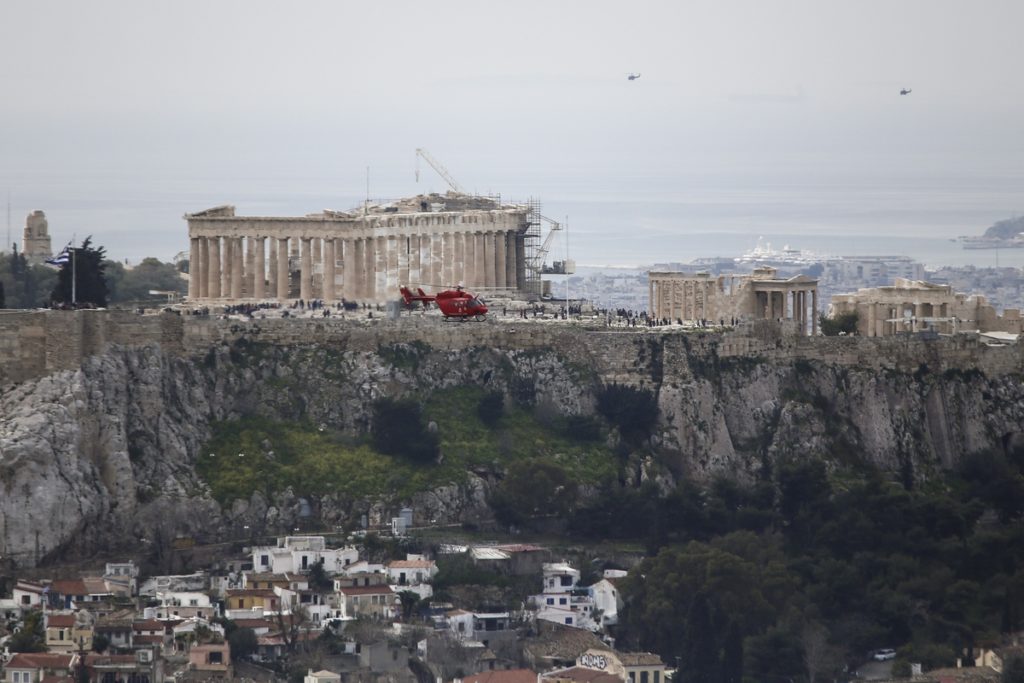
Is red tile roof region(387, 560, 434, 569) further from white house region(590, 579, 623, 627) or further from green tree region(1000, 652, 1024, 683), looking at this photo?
green tree region(1000, 652, 1024, 683)

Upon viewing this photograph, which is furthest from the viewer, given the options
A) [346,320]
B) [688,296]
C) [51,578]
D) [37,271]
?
[37,271]

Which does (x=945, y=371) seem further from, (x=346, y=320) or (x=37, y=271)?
(x=37, y=271)

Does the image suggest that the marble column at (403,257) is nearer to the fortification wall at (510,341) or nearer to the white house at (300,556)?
the fortification wall at (510,341)

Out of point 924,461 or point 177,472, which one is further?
point 924,461

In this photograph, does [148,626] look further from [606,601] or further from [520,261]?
[520,261]

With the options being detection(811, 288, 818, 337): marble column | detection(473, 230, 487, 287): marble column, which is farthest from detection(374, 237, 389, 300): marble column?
detection(811, 288, 818, 337): marble column

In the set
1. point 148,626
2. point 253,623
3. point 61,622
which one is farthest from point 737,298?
point 61,622

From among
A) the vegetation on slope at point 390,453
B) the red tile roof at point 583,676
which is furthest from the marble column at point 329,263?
the red tile roof at point 583,676

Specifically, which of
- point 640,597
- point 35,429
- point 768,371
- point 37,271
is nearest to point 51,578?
point 35,429
